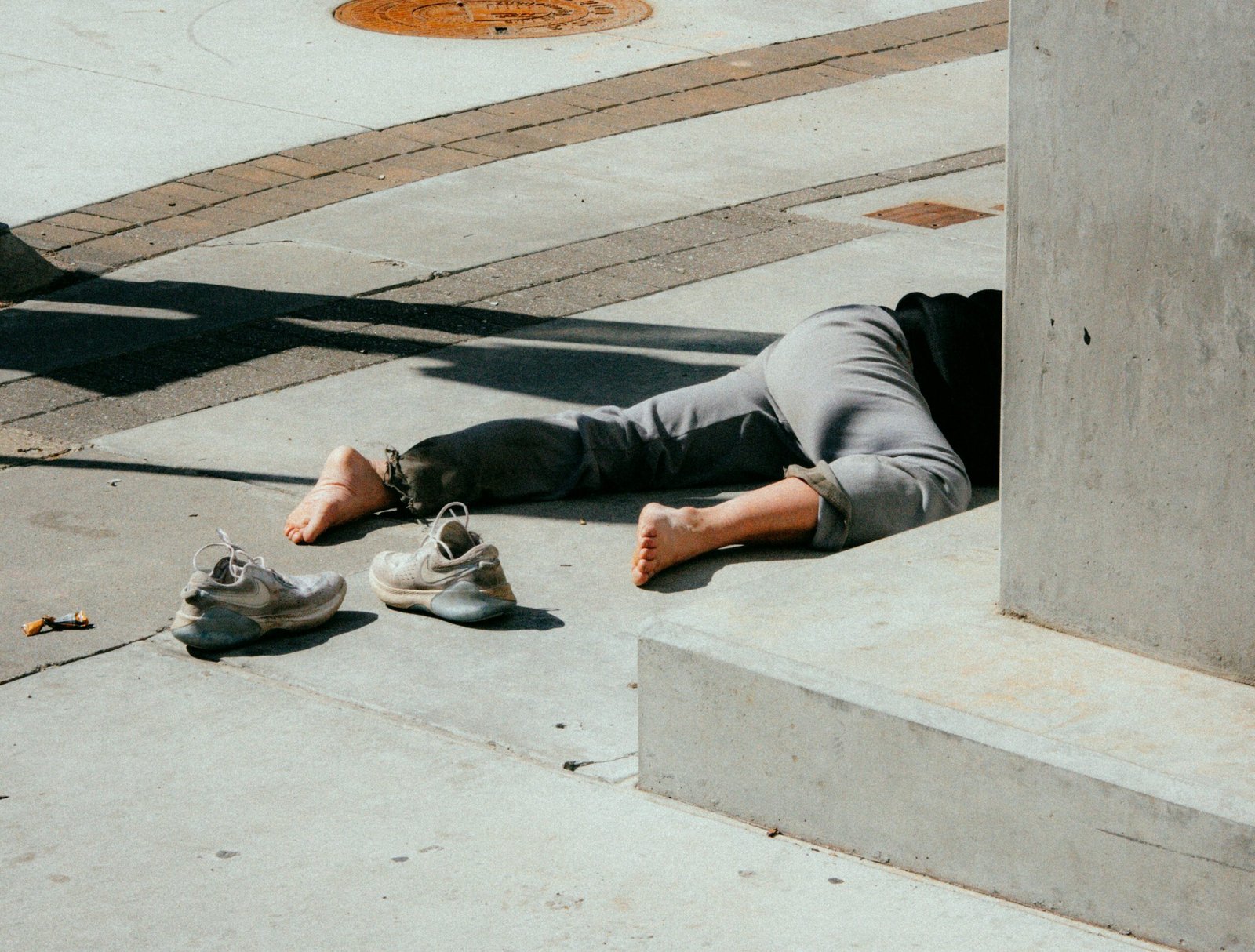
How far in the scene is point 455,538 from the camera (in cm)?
369

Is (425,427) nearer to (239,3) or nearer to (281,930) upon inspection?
(281,930)

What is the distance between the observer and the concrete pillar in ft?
8.48

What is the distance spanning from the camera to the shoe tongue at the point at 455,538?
12.1 ft

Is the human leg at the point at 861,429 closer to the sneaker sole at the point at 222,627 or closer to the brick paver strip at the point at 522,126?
the sneaker sole at the point at 222,627

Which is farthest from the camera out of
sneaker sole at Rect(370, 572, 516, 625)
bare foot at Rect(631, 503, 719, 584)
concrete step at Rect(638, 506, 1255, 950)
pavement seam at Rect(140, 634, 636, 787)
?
bare foot at Rect(631, 503, 719, 584)

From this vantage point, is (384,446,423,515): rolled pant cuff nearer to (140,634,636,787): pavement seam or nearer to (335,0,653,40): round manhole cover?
(140,634,636,787): pavement seam

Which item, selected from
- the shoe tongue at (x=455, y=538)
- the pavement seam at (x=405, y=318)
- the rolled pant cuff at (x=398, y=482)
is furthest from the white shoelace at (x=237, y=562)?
the pavement seam at (x=405, y=318)

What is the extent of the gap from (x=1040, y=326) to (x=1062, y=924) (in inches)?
35.9

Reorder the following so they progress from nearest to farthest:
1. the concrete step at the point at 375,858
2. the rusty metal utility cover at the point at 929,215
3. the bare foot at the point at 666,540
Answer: the concrete step at the point at 375,858 → the bare foot at the point at 666,540 → the rusty metal utility cover at the point at 929,215

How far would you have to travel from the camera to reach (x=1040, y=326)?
2840 mm

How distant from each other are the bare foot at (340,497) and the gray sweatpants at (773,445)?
0.16ft

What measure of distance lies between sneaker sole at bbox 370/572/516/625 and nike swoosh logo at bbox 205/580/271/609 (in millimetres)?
288

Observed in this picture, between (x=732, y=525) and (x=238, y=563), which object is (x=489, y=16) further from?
(x=238, y=563)

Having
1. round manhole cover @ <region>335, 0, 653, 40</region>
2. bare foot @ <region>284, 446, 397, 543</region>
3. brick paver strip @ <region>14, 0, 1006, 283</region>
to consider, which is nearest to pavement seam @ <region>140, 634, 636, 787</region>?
bare foot @ <region>284, 446, 397, 543</region>
